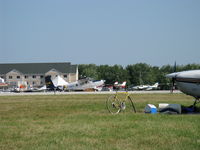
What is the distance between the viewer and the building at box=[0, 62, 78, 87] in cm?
9969

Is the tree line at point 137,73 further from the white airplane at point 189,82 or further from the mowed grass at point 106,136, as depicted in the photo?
the mowed grass at point 106,136

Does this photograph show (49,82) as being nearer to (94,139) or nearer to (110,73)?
(110,73)

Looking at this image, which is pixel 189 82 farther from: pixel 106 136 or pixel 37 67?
pixel 37 67

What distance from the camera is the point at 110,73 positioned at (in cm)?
10762

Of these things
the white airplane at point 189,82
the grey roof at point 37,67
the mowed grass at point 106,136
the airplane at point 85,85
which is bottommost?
the airplane at point 85,85

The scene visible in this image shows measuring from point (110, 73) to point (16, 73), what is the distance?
33.8m

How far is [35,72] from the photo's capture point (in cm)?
10150

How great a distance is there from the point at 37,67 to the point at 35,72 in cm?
249

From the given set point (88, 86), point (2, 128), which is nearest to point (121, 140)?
point (2, 128)

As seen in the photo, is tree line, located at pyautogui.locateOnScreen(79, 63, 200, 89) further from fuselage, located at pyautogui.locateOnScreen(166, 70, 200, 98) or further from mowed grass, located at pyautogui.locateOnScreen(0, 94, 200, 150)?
mowed grass, located at pyautogui.locateOnScreen(0, 94, 200, 150)

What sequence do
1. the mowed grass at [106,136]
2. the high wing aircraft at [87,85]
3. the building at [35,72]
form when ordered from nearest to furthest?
the mowed grass at [106,136] → the high wing aircraft at [87,85] → the building at [35,72]

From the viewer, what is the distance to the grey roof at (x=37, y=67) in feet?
330

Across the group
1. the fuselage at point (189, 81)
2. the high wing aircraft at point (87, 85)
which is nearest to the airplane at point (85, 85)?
the high wing aircraft at point (87, 85)

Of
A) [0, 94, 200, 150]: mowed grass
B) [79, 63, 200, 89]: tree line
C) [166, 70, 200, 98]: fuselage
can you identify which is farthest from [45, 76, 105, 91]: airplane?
[0, 94, 200, 150]: mowed grass
